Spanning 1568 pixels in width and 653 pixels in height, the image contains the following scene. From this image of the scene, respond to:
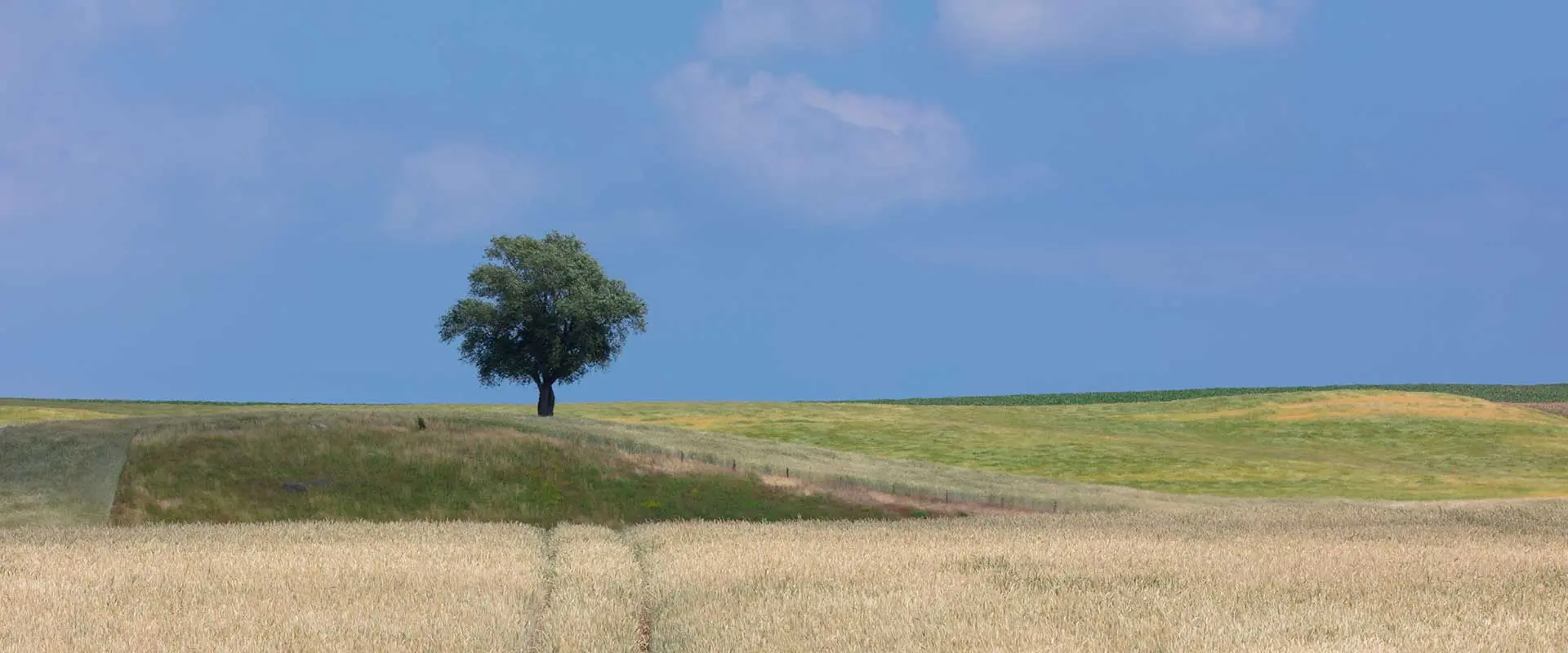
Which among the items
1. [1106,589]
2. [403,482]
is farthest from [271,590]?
[403,482]

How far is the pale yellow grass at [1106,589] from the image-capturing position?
42.1ft

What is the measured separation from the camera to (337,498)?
104ft

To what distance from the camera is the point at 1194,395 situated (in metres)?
122

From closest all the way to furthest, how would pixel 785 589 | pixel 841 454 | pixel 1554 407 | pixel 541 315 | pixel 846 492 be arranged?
pixel 785 589 < pixel 846 492 < pixel 841 454 < pixel 541 315 < pixel 1554 407

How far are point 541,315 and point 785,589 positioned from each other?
51273 millimetres

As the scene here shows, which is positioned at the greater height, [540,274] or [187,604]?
[540,274]

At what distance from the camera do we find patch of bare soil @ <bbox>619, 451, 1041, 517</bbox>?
115ft

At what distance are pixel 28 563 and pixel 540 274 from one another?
45940 mm

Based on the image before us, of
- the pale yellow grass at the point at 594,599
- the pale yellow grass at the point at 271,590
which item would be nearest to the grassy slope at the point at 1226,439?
→ the pale yellow grass at the point at 594,599

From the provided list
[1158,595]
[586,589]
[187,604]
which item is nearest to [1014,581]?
[1158,595]

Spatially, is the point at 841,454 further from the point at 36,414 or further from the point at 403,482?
the point at 36,414

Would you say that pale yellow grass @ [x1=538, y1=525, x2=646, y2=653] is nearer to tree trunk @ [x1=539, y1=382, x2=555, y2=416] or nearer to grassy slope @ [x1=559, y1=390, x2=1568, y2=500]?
grassy slope @ [x1=559, y1=390, x2=1568, y2=500]

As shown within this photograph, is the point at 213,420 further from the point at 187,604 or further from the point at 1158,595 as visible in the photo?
the point at 1158,595

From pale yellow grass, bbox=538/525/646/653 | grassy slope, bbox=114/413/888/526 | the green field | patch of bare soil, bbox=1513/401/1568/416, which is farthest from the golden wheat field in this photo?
patch of bare soil, bbox=1513/401/1568/416
